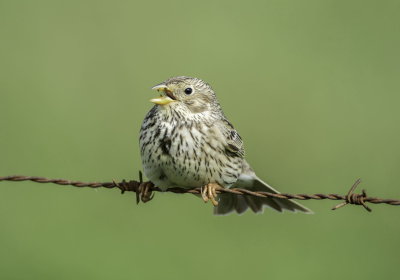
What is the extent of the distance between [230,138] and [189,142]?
1.71 feet

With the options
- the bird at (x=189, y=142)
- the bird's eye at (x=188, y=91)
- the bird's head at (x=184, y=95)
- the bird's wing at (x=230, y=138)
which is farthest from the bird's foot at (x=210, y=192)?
the bird's eye at (x=188, y=91)

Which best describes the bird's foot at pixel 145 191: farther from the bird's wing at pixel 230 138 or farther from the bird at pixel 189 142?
the bird's wing at pixel 230 138

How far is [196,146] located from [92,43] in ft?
26.1

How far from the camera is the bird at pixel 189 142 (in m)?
7.39

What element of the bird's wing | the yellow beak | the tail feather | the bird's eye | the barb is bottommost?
the barb

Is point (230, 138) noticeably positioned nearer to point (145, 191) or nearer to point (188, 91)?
point (188, 91)

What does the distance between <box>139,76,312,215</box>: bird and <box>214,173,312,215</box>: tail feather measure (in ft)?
1.35

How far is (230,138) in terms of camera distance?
7809 millimetres

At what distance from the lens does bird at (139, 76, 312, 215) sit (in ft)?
24.2

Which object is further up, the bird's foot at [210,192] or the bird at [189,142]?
the bird at [189,142]

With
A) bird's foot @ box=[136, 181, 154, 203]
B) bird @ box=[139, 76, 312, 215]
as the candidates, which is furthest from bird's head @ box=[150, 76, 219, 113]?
bird's foot @ box=[136, 181, 154, 203]

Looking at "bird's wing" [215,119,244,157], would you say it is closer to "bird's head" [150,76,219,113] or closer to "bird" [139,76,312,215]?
"bird" [139,76,312,215]

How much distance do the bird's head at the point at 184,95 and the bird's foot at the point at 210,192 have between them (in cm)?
73

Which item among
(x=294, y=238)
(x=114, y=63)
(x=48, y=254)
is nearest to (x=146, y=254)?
(x=48, y=254)
